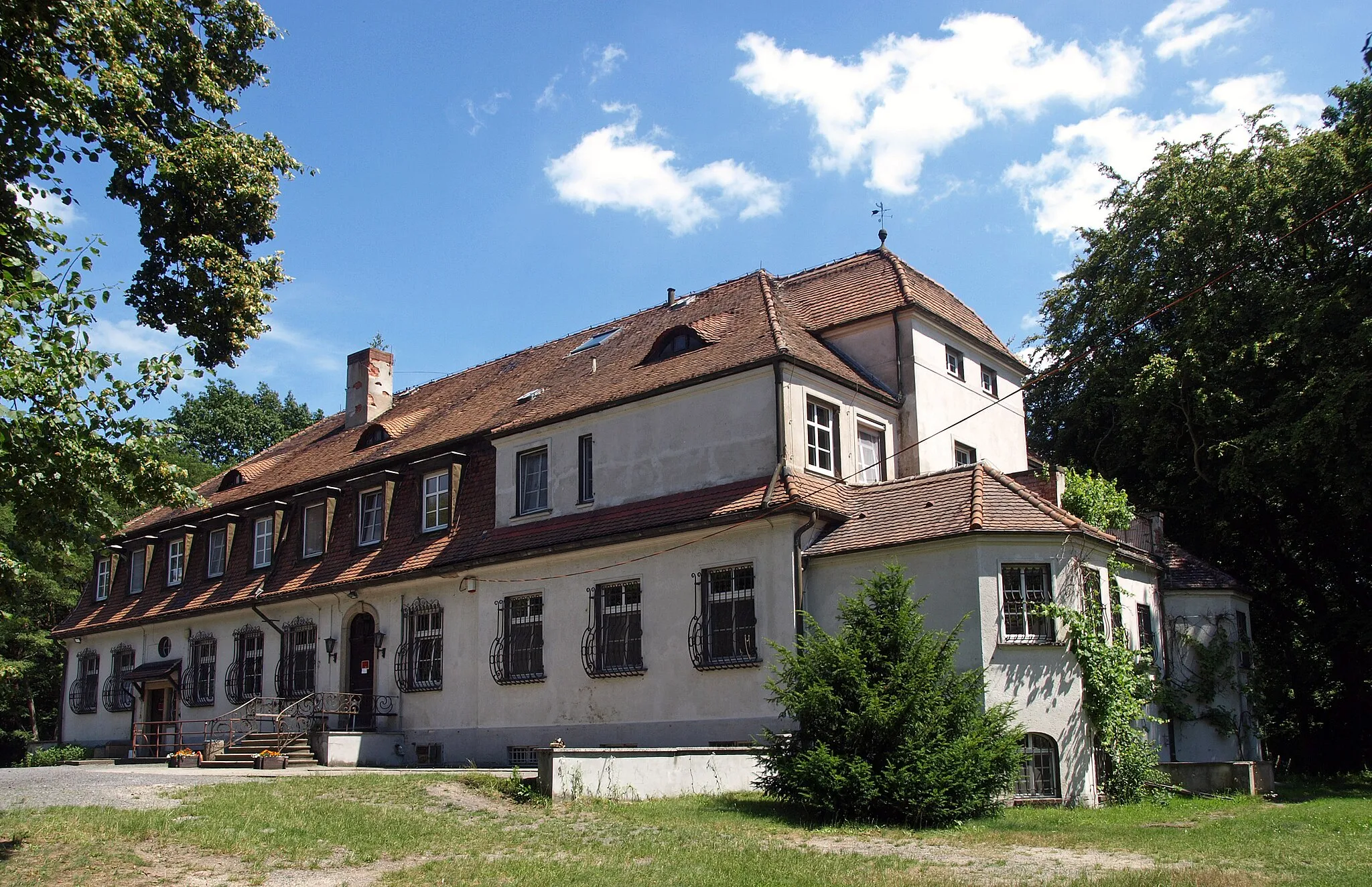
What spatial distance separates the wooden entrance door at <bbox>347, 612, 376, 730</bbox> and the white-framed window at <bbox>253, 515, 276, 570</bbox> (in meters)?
4.40

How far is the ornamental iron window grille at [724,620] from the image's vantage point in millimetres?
19688

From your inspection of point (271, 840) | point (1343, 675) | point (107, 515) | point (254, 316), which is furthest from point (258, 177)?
point (1343, 675)

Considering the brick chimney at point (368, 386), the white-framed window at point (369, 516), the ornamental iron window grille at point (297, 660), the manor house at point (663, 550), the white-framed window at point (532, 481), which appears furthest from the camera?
the brick chimney at point (368, 386)

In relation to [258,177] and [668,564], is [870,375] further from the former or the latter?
[258,177]

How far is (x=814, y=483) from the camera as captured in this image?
2058cm

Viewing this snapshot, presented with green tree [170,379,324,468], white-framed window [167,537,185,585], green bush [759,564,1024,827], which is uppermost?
green tree [170,379,324,468]

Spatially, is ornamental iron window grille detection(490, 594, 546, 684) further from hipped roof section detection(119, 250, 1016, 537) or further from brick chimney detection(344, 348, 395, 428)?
brick chimney detection(344, 348, 395, 428)

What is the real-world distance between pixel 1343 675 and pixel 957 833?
733 inches

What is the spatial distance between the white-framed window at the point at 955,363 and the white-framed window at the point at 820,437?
443 cm

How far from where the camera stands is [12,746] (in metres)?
42.1

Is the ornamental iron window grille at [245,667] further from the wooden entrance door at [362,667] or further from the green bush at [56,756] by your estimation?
the green bush at [56,756]

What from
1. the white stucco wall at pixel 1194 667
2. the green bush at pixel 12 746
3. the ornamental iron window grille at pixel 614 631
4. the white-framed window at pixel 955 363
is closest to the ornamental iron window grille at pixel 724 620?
the ornamental iron window grille at pixel 614 631

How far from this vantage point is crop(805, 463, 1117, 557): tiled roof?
18062 mm

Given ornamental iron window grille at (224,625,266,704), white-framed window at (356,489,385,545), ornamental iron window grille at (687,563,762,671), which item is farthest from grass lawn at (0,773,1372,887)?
ornamental iron window grille at (224,625,266,704)
